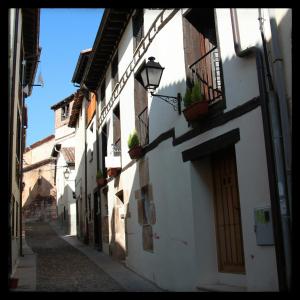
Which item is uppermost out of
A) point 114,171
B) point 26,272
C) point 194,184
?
point 114,171

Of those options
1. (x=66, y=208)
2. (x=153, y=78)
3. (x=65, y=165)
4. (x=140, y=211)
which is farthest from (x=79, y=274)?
(x=65, y=165)

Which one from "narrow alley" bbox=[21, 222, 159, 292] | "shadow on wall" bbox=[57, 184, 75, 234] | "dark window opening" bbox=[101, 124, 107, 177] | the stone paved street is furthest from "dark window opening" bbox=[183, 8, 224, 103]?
"shadow on wall" bbox=[57, 184, 75, 234]

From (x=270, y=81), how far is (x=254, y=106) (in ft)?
1.48

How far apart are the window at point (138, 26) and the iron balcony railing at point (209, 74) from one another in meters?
3.19

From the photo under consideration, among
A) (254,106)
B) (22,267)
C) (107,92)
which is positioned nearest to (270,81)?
(254,106)

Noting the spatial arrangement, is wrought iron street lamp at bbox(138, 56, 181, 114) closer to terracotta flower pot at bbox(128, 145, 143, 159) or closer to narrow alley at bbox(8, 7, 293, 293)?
narrow alley at bbox(8, 7, 293, 293)

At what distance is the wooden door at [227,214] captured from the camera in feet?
21.4

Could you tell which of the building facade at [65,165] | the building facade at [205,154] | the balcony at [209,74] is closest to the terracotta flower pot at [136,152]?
the building facade at [205,154]

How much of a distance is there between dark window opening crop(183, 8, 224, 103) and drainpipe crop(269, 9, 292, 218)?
1826 millimetres

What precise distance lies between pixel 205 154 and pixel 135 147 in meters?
3.27

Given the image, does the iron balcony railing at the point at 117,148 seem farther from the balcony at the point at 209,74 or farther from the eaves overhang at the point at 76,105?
the eaves overhang at the point at 76,105

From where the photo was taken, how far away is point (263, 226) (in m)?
5.34

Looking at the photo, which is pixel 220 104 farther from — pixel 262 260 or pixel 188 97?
pixel 262 260

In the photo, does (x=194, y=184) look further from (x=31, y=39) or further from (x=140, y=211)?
(x=31, y=39)
